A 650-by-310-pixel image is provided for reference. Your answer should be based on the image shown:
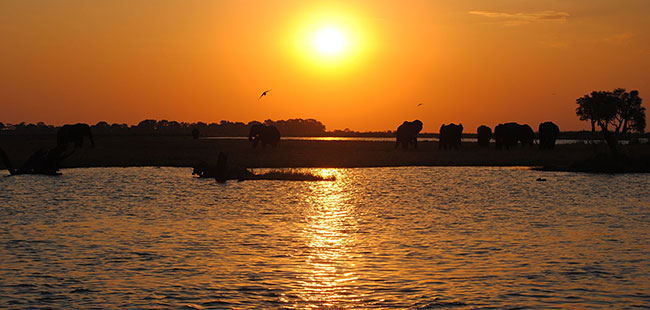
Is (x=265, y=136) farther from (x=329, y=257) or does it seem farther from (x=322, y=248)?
(x=329, y=257)

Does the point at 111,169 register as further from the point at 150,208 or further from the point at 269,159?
the point at 150,208

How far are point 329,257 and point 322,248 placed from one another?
3.85ft

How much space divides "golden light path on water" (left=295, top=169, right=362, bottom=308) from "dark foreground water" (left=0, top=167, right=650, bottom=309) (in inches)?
1.8

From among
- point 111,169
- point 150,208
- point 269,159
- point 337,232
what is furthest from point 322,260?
point 269,159

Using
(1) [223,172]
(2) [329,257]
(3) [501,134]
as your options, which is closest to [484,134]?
(3) [501,134]

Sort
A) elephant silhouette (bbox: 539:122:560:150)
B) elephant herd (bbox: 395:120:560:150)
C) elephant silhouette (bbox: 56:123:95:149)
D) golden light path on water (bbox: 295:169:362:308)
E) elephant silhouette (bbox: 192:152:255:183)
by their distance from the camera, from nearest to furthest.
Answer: golden light path on water (bbox: 295:169:362:308)
elephant silhouette (bbox: 192:152:255:183)
elephant silhouette (bbox: 56:123:95:149)
elephant silhouette (bbox: 539:122:560:150)
elephant herd (bbox: 395:120:560:150)

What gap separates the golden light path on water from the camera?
1086 centimetres

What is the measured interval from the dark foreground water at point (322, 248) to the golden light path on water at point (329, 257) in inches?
1.8

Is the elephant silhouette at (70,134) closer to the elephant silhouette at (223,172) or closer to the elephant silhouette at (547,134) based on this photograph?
the elephant silhouette at (223,172)

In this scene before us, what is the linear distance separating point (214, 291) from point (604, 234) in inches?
401

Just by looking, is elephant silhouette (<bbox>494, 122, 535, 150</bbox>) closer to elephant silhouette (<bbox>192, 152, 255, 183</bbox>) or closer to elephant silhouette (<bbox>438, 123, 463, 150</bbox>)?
elephant silhouette (<bbox>438, 123, 463, 150</bbox>)

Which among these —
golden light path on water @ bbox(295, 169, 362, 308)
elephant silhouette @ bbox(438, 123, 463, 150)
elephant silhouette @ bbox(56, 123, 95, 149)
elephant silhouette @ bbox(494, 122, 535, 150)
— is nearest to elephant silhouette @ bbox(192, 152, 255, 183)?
golden light path on water @ bbox(295, 169, 362, 308)

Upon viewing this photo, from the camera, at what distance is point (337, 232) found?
17.9 m

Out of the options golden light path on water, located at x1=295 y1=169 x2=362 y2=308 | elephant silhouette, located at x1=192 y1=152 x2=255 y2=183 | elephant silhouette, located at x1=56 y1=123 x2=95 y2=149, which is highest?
elephant silhouette, located at x1=56 y1=123 x2=95 y2=149
